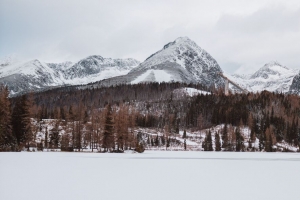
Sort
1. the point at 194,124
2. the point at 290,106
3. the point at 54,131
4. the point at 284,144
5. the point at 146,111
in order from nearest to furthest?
1. the point at 54,131
2. the point at 284,144
3. the point at 194,124
4. the point at 290,106
5. the point at 146,111

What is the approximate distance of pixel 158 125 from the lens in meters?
156

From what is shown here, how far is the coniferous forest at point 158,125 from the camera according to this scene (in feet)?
225

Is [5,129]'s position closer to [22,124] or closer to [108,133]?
[22,124]

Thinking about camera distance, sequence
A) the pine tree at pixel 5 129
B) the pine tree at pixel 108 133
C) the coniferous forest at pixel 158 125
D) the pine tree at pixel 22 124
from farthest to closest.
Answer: the pine tree at pixel 108 133
the coniferous forest at pixel 158 125
the pine tree at pixel 22 124
the pine tree at pixel 5 129

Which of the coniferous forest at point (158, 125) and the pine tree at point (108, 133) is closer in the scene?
the coniferous forest at point (158, 125)

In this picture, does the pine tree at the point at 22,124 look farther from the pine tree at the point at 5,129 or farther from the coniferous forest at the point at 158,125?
the pine tree at the point at 5,129

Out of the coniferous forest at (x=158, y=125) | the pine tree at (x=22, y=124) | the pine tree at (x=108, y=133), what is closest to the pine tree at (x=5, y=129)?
the coniferous forest at (x=158, y=125)

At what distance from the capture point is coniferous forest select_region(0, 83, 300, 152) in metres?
68.7

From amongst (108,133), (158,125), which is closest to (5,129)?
(108,133)

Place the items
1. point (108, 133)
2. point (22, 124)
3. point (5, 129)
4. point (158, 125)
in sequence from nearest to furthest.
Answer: point (5, 129) → point (22, 124) → point (108, 133) → point (158, 125)

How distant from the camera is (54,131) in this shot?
275 ft
